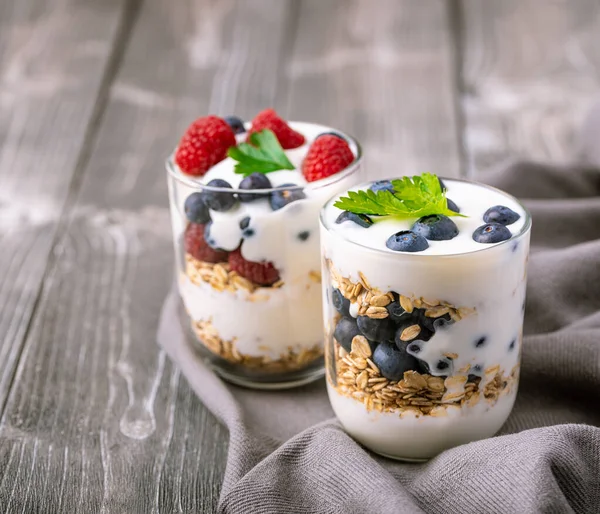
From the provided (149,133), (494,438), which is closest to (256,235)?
(494,438)

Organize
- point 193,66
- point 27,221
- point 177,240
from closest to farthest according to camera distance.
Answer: point 177,240
point 27,221
point 193,66

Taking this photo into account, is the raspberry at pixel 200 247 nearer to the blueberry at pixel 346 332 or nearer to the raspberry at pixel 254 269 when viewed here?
the raspberry at pixel 254 269

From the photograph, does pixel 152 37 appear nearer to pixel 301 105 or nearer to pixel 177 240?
pixel 301 105

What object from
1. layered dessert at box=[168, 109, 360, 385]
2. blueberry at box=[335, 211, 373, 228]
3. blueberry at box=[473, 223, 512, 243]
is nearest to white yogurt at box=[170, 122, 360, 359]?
layered dessert at box=[168, 109, 360, 385]

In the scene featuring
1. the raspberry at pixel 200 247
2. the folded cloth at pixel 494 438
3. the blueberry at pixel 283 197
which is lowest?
the folded cloth at pixel 494 438

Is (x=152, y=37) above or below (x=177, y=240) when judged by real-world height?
below

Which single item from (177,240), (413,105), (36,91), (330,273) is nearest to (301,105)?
(413,105)

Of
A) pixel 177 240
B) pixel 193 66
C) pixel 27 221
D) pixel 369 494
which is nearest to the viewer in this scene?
pixel 369 494

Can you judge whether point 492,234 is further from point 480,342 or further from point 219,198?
point 219,198

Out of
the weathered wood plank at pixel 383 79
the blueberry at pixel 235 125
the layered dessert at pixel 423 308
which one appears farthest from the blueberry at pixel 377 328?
the weathered wood plank at pixel 383 79
